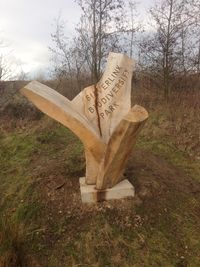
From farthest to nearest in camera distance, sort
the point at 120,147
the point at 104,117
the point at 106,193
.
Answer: the point at 104,117 → the point at 106,193 → the point at 120,147

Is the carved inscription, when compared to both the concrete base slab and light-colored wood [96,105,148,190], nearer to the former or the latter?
light-colored wood [96,105,148,190]

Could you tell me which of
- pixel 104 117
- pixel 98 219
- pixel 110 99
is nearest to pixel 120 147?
pixel 104 117

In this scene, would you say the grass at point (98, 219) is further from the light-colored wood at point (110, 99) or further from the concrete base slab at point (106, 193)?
the light-colored wood at point (110, 99)

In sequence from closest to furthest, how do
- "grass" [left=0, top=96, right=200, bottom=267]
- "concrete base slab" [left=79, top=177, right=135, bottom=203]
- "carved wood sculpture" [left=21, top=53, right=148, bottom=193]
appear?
"grass" [left=0, top=96, right=200, bottom=267]
"carved wood sculpture" [left=21, top=53, right=148, bottom=193]
"concrete base slab" [left=79, top=177, right=135, bottom=203]

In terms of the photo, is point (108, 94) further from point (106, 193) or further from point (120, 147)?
point (106, 193)

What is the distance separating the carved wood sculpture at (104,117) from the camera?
371cm

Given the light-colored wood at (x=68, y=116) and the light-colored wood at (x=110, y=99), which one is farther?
the light-colored wood at (x=110, y=99)

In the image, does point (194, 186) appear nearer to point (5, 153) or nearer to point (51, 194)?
point (51, 194)

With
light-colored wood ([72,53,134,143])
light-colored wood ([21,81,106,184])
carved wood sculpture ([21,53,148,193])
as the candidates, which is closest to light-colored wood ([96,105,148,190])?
carved wood sculpture ([21,53,148,193])

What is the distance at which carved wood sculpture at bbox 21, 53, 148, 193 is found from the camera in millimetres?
3705

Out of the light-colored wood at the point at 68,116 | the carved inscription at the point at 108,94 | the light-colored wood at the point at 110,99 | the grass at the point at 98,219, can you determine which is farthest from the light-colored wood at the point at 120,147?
the carved inscription at the point at 108,94

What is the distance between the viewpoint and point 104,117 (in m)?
4.23

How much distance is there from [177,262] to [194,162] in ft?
8.33

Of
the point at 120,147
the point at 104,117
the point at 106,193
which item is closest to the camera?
the point at 120,147
